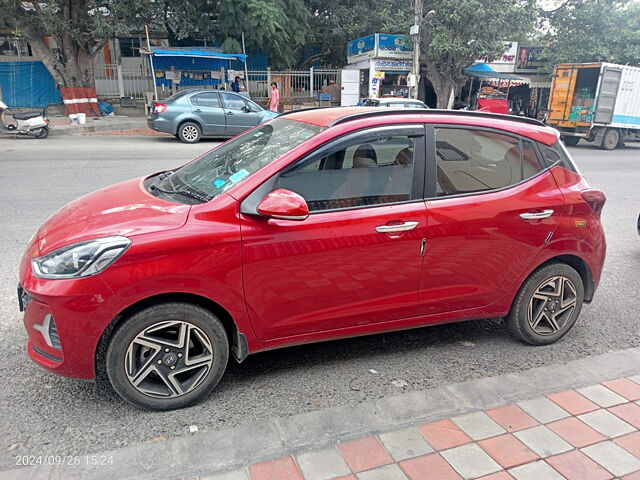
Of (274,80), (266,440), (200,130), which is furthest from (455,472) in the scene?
(274,80)

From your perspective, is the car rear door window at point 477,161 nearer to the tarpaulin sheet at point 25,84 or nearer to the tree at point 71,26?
the tree at point 71,26

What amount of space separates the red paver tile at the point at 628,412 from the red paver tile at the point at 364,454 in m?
1.45

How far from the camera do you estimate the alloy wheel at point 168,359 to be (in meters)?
2.69

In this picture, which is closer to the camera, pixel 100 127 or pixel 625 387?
pixel 625 387

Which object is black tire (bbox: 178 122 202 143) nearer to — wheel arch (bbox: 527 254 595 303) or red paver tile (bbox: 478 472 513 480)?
wheel arch (bbox: 527 254 595 303)

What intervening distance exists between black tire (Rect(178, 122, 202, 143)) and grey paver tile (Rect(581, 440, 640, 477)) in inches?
547

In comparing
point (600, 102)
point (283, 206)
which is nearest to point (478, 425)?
point (283, 206)

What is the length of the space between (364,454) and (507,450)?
0.75m

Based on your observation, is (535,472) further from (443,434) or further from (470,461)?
(443,434)

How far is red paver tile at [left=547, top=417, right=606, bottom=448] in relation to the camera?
2652 mm

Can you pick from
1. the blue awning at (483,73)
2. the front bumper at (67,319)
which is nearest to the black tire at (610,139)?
the blue awning at (483,73)

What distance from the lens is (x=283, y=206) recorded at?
2.70m

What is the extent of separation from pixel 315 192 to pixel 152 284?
3.55 feet

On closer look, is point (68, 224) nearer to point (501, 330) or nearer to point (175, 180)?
point (175, 180)
